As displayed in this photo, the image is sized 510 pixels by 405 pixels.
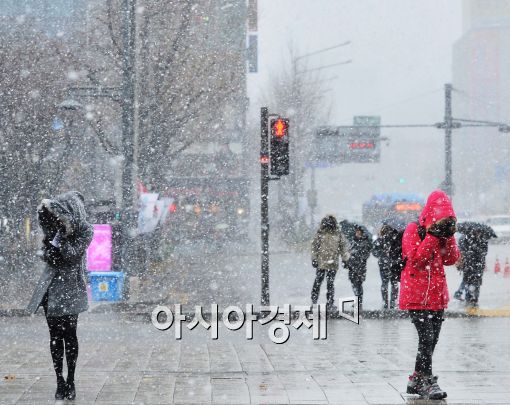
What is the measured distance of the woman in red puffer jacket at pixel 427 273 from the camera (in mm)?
7340

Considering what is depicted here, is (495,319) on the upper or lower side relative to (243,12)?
lower

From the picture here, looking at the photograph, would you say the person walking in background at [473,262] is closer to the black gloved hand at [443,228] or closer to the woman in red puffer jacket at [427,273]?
the woman in red puffer jacket at [427,273]

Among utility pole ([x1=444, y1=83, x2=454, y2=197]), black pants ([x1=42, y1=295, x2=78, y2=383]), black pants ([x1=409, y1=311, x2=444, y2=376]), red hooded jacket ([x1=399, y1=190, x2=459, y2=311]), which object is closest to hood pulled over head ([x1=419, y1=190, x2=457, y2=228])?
red hooded jacket ([x1=399, y1=190, x2=459, y2=311])

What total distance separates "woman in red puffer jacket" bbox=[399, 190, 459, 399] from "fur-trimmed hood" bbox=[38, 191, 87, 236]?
2595mm

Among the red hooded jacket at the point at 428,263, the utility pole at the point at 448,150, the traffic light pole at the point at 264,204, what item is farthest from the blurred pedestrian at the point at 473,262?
the utility pole at the point at 448,150

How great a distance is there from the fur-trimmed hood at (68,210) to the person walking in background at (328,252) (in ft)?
26.2

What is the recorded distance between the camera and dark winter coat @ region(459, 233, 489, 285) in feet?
51.9

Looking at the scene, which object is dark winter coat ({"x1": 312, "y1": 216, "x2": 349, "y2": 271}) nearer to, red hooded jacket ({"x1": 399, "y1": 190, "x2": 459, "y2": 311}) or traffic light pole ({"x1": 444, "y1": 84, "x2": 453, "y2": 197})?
red hooded jacket ({"x1": 399, "y1": 190, "x2": 459, "y2": 311})

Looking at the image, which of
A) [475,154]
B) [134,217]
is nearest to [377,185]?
[475,154]

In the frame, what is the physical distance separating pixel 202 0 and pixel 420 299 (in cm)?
2363

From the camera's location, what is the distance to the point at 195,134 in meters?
33.4

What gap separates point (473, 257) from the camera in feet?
52.2

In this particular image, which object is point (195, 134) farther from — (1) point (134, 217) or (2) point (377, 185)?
(2) point (377, 185)

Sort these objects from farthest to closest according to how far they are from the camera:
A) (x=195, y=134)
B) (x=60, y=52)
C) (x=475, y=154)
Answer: (x=475, y=154) < (x=195, y=134) < (x=60, y=52)
